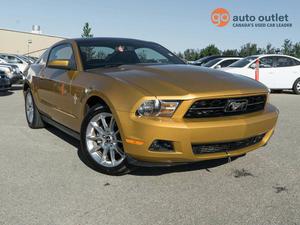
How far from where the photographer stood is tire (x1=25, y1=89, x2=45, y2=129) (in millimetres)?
6523

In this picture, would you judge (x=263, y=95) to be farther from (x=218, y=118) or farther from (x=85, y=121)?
(x=85, y=121)

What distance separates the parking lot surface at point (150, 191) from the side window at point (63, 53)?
120 centimetres

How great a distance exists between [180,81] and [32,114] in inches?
141

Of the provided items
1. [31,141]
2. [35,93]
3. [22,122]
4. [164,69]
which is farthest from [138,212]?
[22,122]

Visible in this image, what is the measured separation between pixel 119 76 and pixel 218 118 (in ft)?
3.71

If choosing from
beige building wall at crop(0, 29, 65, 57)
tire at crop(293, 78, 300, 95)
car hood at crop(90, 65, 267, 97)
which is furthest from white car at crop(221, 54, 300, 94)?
beige building wall at crop(0, 29, 65, 57)

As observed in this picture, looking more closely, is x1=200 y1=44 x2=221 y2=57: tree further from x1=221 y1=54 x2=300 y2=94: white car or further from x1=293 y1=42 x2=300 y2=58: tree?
x1=221 y1=54 x2=300 y2=94: white car

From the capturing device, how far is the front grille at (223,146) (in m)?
3.74

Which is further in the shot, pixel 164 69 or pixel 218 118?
pixel 164 69

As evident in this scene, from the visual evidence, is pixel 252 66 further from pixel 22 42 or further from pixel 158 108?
pixel 22 42

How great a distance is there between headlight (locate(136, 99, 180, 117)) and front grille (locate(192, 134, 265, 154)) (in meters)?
0.39

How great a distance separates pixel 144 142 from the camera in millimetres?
3625

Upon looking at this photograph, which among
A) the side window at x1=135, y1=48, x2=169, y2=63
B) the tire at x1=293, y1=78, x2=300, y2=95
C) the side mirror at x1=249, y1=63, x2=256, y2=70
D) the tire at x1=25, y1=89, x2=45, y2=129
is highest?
the side window at x1=135, y1=48, x2=169, y2=63

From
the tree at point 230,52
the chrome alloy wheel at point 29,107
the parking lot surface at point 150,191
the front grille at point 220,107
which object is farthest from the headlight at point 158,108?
the tree at point 230,52
